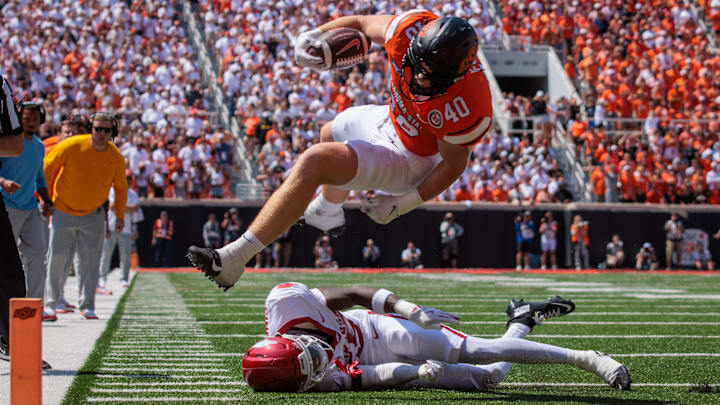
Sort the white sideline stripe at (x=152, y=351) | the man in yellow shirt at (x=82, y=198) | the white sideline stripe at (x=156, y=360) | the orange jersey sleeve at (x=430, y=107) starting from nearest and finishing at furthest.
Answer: the orange jersey sleeve at (x=430, y=107)
the white sideline stripe at (x=156, y=360)
the white sideline stripe at (x=152, y=351)
the man in yellow shirt at (x=82, y=198)

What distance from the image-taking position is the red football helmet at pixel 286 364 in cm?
450

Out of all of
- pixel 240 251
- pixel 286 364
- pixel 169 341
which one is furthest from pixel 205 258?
pixel 169 341

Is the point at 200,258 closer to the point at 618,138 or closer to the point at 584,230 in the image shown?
the point at 584,230

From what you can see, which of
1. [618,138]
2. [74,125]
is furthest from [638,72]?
[74,125]

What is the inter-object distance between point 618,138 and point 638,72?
2726 mm

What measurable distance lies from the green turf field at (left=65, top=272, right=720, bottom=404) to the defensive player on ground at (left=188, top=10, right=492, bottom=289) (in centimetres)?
86

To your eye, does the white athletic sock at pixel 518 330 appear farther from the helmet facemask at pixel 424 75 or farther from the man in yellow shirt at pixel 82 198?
the man in yellow shirt at pixel 82 198

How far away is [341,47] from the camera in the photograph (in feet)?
17.7

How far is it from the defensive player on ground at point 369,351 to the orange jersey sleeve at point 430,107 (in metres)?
0.88

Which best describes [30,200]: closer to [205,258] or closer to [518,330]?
[205,258]

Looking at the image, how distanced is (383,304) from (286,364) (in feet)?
1.84

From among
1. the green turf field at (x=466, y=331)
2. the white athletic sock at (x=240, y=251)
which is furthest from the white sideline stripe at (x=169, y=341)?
the white athletic sock at (x=240, y=251)

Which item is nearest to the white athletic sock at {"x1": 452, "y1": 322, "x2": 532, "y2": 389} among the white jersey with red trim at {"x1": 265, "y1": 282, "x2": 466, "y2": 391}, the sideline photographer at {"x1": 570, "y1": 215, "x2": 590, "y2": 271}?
the white jersey with red trim at {"x1": 265, "y1": 282, "x2": 466, "y2": 391}

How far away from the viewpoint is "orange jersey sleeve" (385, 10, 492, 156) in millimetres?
4891
